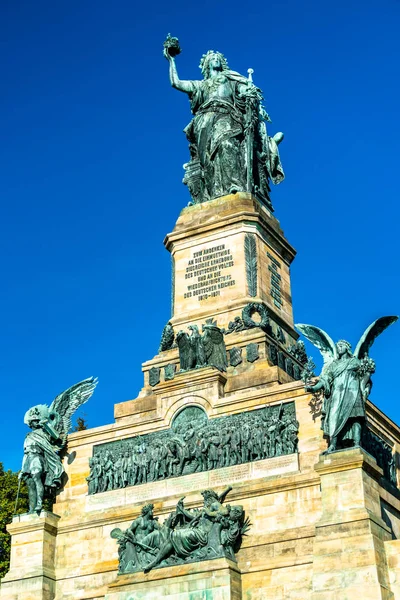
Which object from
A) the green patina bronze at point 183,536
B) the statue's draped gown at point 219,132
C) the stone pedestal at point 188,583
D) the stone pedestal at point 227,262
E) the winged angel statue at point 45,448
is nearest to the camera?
the stone pedestal at point 188,583

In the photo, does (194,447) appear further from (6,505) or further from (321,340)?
(6,505)

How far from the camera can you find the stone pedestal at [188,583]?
24.4 meters

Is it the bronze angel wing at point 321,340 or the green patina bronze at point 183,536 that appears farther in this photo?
the bronze angel wing at point 321,340

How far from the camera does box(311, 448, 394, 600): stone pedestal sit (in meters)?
22.9

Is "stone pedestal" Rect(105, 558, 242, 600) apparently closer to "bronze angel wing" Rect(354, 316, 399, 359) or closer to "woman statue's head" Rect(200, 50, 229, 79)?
"bronze angel wing" Rect(354, 316, 399, 359)

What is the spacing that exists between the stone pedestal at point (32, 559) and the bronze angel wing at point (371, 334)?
9208 mm

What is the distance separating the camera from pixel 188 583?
80.7 ft

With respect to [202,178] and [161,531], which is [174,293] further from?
[161,531]

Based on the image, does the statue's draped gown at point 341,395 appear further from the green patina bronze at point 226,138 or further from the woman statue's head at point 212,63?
the woman statue's head at point 212,63

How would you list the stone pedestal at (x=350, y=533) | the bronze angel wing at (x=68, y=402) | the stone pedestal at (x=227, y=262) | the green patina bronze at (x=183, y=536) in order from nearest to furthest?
1. the stone pedestal at (x=350, y=533)
2. the green patina bronze at (x=183, y=536)
3. the bronze angel wing at (x=68, y=402)
4. the stone pedestal at (x=227, y=262)

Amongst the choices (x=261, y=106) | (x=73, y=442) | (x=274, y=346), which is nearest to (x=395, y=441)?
(x=274, y=346)

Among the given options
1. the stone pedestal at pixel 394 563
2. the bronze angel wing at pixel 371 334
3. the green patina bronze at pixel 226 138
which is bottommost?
the stone pedestal at pixel 394 563

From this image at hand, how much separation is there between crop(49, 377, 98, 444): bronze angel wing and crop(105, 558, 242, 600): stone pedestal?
543 cm

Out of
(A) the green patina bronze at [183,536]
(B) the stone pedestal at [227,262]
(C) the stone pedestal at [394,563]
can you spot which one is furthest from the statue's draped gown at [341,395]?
(B) the stone pedestal at [227,262]
